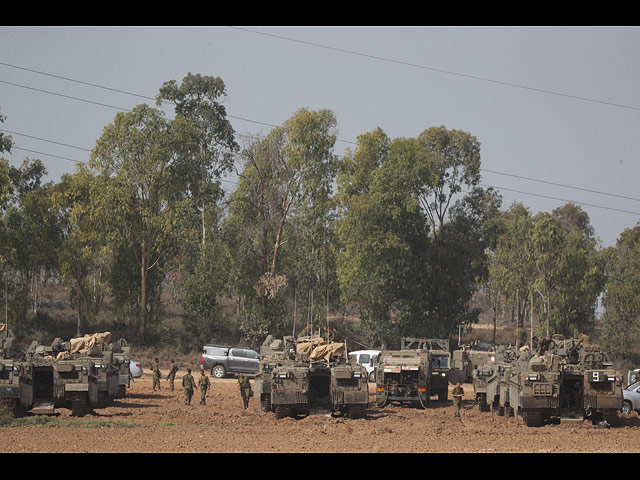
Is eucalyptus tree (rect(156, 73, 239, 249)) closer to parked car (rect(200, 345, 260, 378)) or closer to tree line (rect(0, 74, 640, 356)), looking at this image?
tree line (rect(0, 74, 640, 356))

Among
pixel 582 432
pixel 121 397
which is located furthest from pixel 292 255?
pixel 582 432

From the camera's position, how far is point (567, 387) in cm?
2139

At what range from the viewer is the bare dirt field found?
15.5 m

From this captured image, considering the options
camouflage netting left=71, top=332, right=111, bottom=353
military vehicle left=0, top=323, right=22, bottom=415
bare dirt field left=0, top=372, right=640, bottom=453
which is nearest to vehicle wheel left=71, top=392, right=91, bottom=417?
bare dirt field left=0, top=372, right=640, bottom=453

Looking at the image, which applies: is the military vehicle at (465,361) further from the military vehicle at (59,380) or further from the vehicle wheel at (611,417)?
the military vehicle at (59,380)

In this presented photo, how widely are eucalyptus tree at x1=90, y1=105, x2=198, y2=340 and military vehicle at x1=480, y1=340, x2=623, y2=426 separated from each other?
28.2m

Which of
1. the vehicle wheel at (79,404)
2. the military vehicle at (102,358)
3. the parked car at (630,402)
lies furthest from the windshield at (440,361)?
the vehicle wheel at (79,404)

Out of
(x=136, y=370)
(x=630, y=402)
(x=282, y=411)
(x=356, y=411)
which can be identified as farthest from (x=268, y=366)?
(x=136, y=370)

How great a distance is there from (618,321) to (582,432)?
1402 inches

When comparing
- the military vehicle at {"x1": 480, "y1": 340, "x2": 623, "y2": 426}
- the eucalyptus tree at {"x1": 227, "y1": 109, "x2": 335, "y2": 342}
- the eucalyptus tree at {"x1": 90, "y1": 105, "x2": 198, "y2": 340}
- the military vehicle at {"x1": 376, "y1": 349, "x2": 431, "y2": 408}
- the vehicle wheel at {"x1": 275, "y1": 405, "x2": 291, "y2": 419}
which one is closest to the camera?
the military vehicle at {"x1": 480, "y1": 340, "x2": 623, "y2": 426}

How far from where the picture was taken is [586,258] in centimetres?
5641

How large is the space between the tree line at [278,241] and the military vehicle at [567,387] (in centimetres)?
2252

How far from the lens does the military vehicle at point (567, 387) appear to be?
778 inches

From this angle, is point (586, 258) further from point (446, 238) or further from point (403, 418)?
point (403, 418)
